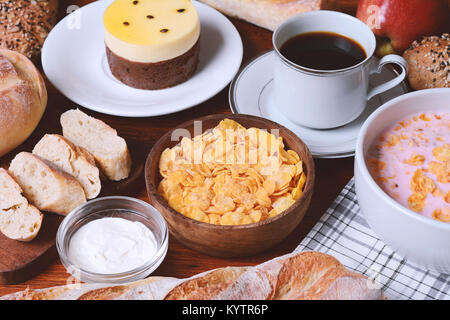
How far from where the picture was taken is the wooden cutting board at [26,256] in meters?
1.28

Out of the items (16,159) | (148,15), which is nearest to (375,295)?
(16,159)

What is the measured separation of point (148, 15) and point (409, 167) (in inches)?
34.5

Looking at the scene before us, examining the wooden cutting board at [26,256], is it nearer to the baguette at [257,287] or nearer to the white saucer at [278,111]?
the baguette at [257,287]

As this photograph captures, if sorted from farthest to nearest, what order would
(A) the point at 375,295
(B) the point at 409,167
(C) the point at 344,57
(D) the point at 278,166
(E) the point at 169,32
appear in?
(E) the point at 169,32
(C) the point at 344,57
(D) the point at 278,166
(B) the point at 409,167
(A) the point at 375,295

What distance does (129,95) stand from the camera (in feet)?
5.54

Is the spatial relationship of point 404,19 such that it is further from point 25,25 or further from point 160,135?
point 25,25

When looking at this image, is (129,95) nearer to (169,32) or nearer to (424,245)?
(169,32)

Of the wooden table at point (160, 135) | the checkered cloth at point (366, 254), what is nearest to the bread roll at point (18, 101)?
the wooden table at point (160, 135)

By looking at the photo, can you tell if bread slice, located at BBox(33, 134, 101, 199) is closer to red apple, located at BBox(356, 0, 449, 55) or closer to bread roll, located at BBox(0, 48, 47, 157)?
bread roll, located at BBox(0, 48, 47, 157)

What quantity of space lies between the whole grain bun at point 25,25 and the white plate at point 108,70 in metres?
0.04

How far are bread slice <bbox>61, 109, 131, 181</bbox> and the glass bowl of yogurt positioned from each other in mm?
105

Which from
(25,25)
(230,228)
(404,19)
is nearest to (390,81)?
(404,19)

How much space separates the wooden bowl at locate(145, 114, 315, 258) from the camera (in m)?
1.24

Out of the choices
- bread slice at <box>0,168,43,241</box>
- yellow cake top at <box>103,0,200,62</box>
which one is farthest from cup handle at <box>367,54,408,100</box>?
bread slice at <box>0,168,43,241</box>
